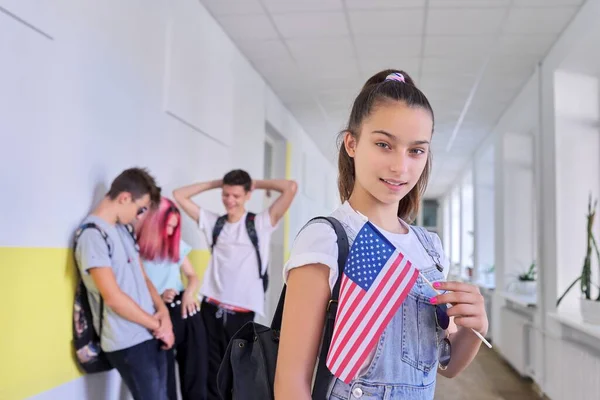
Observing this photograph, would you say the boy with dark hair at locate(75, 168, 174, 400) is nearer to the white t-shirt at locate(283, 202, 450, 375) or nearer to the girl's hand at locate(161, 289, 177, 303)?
the girl's hand at locate(161, 289, 177, 303)

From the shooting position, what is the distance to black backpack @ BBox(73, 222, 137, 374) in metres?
2.41

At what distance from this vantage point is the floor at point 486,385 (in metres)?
4.98

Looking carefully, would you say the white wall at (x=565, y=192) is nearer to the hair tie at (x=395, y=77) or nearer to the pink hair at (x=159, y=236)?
the pink hair at (x=159, y=236)

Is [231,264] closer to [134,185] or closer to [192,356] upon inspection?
[192,356]

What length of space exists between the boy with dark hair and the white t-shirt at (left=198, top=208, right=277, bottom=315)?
1.75 ft

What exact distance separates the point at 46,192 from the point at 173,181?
138cm

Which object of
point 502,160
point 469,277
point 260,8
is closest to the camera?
point 260,8

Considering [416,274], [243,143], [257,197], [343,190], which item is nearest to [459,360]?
[416,274]

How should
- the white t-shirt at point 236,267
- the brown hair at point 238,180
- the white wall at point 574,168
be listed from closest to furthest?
1. the white t-shirt at point 236,267
2. the brown hair at point 238,180
3. the white wall at point 574,168

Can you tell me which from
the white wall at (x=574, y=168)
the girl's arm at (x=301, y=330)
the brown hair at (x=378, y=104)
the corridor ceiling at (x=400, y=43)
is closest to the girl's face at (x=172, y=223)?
the corridor ceiling at (x=400, y=43)

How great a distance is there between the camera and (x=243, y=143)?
5203 millimetres

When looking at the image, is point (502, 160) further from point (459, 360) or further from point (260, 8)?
point (459, 360)

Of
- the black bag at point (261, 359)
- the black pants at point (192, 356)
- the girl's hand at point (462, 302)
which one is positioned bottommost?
the black pants at point (192, 356)

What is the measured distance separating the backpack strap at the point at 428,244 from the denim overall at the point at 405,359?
0.09 m
